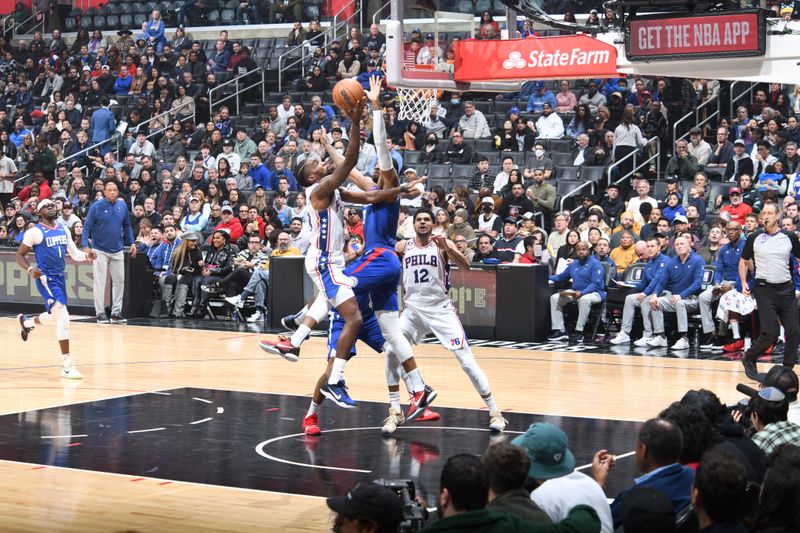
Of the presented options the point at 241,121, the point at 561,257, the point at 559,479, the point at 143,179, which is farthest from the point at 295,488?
the point at 241,121

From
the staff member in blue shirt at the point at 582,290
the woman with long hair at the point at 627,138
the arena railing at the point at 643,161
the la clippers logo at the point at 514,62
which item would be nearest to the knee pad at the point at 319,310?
the la clippers logo at the point at 514,62

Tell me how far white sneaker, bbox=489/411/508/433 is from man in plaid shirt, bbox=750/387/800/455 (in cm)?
327

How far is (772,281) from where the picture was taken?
12.6 metres

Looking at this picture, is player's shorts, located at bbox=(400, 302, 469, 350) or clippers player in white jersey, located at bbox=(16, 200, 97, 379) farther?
clippers player in white jersey, located at bbox=(16, 200, 97, 379)

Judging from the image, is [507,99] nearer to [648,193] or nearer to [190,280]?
[648,193]

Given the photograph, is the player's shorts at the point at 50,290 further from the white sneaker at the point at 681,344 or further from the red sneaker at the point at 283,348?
the white sneaker at the point at 681,344

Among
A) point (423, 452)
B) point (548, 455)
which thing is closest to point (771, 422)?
point (548, 455)

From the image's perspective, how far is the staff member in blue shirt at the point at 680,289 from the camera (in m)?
15.4

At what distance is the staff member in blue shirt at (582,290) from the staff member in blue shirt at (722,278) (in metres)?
1.36

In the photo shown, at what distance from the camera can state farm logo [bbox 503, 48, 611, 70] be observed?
14860mm

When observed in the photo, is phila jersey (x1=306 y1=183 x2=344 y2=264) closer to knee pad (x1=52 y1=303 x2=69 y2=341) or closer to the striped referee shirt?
knee pad (x1=52 y1=303 x2=69 y2=341)

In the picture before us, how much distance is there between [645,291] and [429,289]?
623 cm

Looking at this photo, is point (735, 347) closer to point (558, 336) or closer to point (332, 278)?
point (558, 336)

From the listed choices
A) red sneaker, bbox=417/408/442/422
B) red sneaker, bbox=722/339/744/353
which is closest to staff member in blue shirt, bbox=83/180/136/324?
red sneaker, bbox=722/339/744/353
